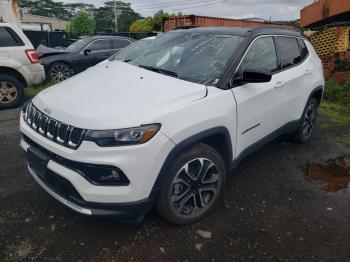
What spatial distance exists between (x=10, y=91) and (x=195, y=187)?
5.85 metres

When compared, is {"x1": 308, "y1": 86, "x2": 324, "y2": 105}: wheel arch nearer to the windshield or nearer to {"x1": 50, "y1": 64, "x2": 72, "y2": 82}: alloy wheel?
{"x1": 50, "y1": 64, "x2": 72, "y2": 82}: alloy wheel

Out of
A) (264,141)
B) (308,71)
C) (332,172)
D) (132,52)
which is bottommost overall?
(332,172)

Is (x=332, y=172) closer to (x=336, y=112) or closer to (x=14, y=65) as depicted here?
(x=336, y=112)

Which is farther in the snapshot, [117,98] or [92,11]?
[92,11]

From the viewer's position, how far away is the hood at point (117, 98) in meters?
2.56

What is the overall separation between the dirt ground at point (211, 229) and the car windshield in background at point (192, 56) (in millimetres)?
1399

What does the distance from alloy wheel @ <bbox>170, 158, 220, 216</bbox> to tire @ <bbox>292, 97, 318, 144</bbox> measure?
7.37 ft

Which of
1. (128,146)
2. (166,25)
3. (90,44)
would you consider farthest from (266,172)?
(166,25)

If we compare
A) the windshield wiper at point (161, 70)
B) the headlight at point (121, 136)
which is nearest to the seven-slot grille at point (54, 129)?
the headlight at point (121, 136)

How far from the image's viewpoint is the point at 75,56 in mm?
10062

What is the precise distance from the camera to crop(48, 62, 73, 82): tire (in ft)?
32.1

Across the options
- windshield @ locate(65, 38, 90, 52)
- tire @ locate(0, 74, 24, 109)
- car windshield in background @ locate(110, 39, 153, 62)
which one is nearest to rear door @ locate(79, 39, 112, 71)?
windshield @ locate(65, 38, 90, 52)

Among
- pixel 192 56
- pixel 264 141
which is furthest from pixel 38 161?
pixel 264 141

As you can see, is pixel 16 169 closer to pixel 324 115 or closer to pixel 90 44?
pixel 324 115
